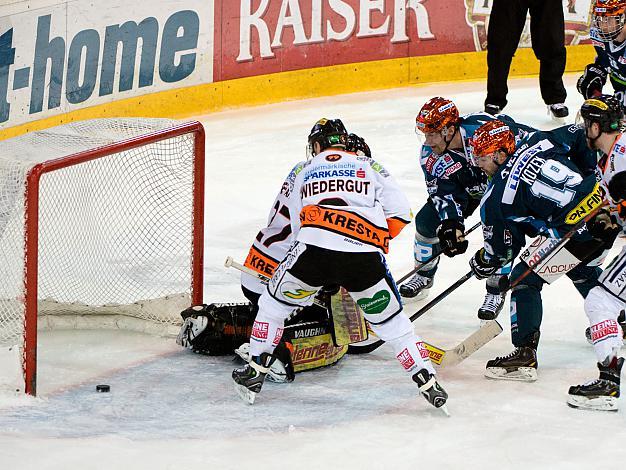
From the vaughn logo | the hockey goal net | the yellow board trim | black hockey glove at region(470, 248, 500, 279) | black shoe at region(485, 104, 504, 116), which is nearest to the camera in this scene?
black hockey glove at region(470, 248, 500, 279)

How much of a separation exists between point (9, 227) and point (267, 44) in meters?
4.70

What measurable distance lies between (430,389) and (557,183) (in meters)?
0.89

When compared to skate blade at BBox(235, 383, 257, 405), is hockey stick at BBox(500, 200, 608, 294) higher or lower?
higher

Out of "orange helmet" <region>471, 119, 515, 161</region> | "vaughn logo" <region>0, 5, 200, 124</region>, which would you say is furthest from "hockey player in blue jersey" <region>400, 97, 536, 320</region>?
"vaughn logo" <region>0, 5, 200, 124</region>

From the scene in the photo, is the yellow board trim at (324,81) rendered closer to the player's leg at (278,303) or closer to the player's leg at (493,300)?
the player's leg at (493,300)

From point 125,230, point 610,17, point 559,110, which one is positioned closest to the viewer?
point 125,230

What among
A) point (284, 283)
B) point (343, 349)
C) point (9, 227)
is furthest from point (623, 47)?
point (9, 227)

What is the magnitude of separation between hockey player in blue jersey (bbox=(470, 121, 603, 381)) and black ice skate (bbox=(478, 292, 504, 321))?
1.69ft

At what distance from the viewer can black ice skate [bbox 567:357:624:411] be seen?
155 inches

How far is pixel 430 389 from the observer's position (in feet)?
12.8

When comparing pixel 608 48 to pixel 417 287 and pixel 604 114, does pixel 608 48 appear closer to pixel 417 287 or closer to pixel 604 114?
pixel 417 287

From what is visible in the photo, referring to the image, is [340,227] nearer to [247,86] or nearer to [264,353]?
[264,353]

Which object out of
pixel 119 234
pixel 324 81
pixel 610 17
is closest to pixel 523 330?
pixel 119 234

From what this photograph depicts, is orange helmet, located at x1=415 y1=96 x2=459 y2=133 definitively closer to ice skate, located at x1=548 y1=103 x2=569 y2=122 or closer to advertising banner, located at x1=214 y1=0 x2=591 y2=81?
ice skate, located at x1=548 y1=103 x2=569 y2=122
